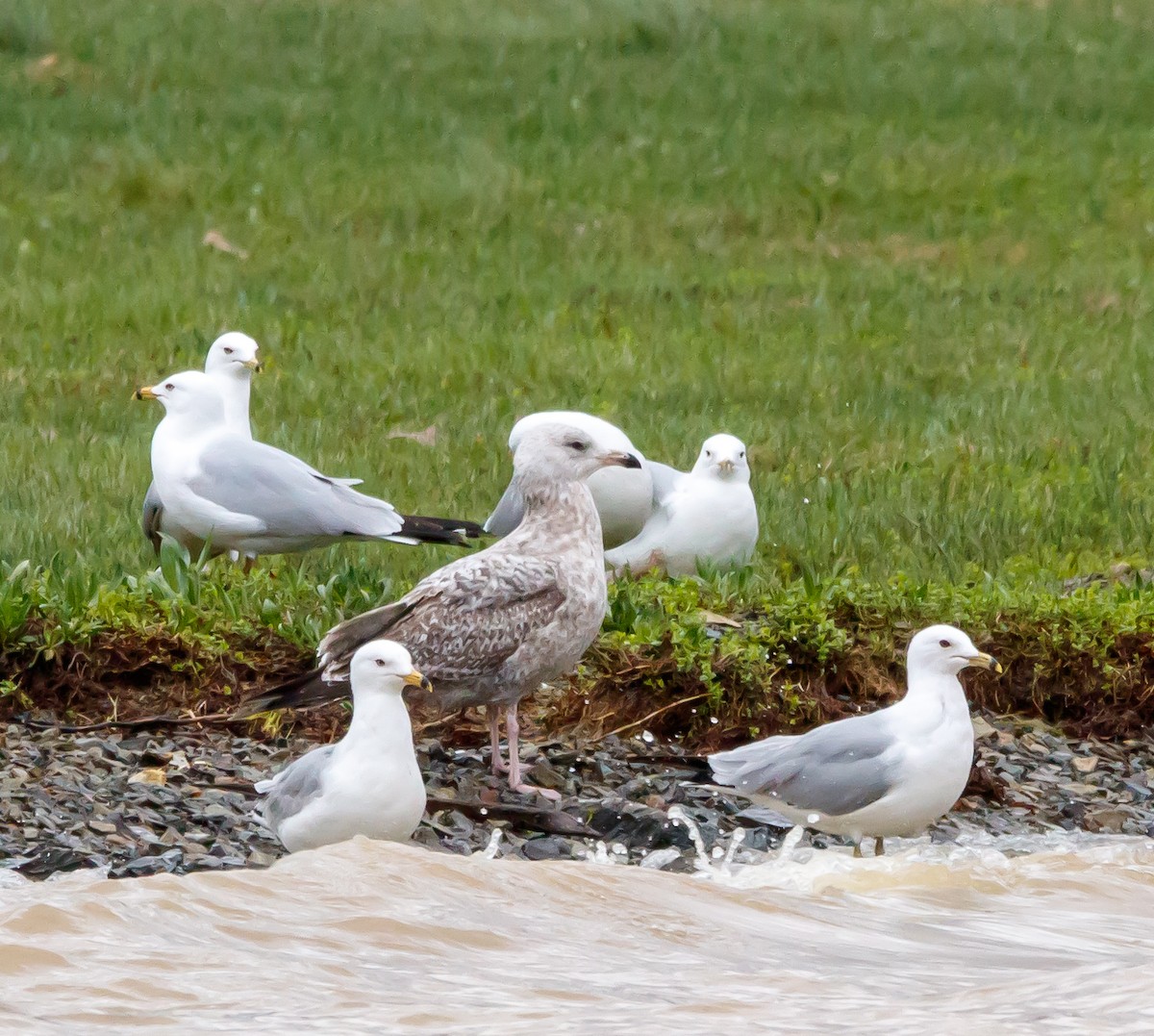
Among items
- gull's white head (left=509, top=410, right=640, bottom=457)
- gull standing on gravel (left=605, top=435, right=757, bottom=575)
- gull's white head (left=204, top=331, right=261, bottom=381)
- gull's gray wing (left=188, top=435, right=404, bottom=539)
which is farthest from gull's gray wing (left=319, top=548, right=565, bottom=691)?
gull's white head (left=204, top=331, right=261, bottom=381)

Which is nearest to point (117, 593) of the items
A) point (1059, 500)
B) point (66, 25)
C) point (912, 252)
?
point (1059, 500)

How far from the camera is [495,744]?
632cm

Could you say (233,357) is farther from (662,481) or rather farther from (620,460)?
(620,460)

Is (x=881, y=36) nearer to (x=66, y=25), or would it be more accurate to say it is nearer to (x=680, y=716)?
(x=66, y=25)

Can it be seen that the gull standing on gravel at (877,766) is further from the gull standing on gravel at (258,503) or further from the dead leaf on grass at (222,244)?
the dead leaf on grass at (222,244)

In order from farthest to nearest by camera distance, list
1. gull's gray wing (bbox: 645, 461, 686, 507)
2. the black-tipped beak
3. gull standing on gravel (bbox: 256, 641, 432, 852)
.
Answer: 1. gull's gray wing (bbox: 645, 461, 686, 507)
2. the black-tipped beak
3. gull standing on gravel (bbox: 256, 641, 432, 852)

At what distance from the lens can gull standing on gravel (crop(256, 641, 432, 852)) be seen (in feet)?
17.4

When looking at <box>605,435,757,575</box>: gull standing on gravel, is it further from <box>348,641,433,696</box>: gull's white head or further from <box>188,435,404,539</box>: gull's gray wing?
<box>348,641,433,696</box>: gull's white head

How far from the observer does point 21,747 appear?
6180 millimetres

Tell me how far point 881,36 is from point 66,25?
7.97 meters

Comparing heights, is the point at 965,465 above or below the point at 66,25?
below

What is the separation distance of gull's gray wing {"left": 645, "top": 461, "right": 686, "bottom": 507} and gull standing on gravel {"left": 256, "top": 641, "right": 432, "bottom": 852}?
2688 millimetres

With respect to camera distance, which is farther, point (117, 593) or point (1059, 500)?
point (1059, 500)

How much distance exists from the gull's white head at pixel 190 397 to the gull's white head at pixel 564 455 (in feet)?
5.81
